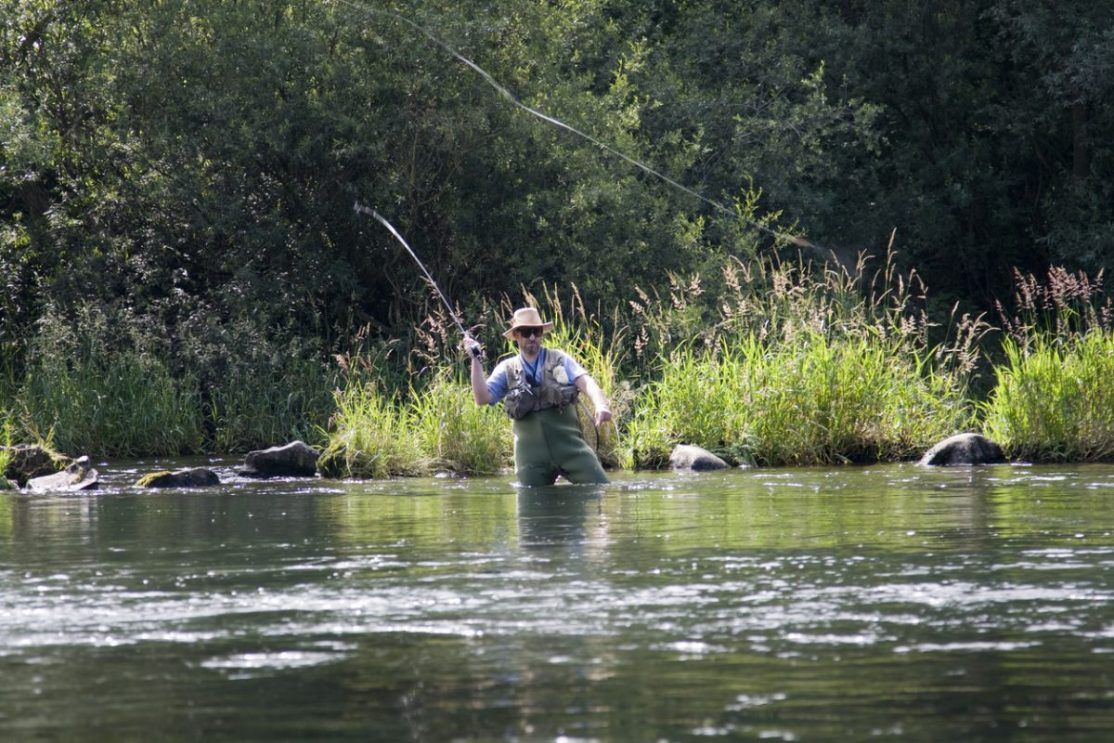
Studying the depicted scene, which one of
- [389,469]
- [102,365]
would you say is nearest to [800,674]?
[389,469]

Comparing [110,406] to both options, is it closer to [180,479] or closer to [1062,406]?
[180,479]

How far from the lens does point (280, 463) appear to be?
563 inches

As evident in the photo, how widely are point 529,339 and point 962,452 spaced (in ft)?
11.8

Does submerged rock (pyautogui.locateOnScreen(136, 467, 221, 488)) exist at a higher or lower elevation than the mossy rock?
lower

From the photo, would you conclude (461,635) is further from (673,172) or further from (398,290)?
(673,172)

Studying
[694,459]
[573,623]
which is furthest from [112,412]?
[573,623]

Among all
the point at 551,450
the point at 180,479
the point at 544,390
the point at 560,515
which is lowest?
the point at 560,515

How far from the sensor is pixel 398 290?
2067 cm

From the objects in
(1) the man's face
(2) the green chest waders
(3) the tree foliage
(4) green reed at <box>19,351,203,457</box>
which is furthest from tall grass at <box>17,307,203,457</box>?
(1) the man's face

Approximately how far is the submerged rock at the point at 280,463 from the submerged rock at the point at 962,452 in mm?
4792

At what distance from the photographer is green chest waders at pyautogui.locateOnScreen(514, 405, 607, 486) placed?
1191cm

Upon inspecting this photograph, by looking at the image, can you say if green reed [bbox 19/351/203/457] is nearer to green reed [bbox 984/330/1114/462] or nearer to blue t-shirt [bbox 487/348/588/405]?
blue t-shirt [bbox 487/348/588/405]

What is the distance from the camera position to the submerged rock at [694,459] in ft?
44.5

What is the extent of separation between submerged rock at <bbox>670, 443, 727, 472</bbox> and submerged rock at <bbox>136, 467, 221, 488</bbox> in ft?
11.2
